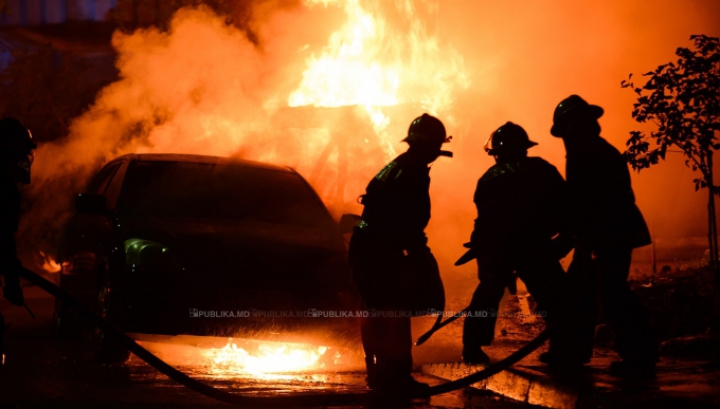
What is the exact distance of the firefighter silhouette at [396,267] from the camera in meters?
5.78

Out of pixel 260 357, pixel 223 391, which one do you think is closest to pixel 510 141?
pixel 223 391

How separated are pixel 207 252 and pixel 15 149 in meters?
2.07

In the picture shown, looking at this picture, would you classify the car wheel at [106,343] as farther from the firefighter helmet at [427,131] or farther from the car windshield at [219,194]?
the firefighter helmet at [427,131]

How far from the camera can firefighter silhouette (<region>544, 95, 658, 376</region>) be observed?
5.77 meters

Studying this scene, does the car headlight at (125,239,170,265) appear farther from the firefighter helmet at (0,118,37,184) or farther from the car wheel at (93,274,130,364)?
the firefighter helmet at (0,118,37,184)

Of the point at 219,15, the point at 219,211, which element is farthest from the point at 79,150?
the point at 219,211

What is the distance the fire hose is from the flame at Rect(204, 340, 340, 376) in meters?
1.61

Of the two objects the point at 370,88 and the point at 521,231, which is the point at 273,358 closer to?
the point at 521,231

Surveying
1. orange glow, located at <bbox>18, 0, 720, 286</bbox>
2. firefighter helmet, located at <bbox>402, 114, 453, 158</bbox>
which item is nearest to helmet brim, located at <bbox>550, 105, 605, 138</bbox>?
firefighter helmet, located at <bbox>402, 114, 453, 158</bbox>

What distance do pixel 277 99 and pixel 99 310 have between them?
608 cm

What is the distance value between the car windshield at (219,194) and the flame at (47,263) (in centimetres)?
724

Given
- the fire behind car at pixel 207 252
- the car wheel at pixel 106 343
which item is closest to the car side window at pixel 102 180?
the fire behind car at pixel 207 252

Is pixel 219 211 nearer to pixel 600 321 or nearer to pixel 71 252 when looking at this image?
pixel 71 252

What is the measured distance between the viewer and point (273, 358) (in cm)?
773
